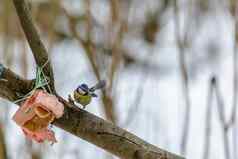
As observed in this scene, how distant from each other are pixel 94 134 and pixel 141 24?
162cm

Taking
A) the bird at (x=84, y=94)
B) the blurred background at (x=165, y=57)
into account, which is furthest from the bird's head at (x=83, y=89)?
the blurred background at (x=165, y=57)

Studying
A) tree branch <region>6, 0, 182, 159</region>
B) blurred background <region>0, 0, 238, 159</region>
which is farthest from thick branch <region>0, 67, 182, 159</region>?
blurred background <region>0, 0, 238, 159</region>

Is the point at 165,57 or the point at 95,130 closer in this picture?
the point at 95,130

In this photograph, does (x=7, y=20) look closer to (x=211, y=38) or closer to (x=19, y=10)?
(x=19, y=10)

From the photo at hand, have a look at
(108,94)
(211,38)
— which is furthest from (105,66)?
(211,38)

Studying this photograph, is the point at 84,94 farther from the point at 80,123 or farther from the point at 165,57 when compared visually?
the point at 165,57

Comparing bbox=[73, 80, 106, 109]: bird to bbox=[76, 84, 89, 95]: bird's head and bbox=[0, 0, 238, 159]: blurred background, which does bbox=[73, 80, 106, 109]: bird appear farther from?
bbox=[0, 0, 238, 159]: blurred background

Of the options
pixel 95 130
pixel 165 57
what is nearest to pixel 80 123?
pixel 95 130

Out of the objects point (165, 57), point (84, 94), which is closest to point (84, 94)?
point (84, 94)

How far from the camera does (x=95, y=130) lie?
1.46 ft

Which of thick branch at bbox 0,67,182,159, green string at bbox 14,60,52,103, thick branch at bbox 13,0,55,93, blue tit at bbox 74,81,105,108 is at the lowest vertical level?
thick branch at bbox 0,67,182,159

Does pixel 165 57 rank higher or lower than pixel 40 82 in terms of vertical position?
lower

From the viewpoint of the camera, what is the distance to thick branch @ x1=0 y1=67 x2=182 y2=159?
436 millimetres

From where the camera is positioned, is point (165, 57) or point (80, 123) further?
point (165, 57)
